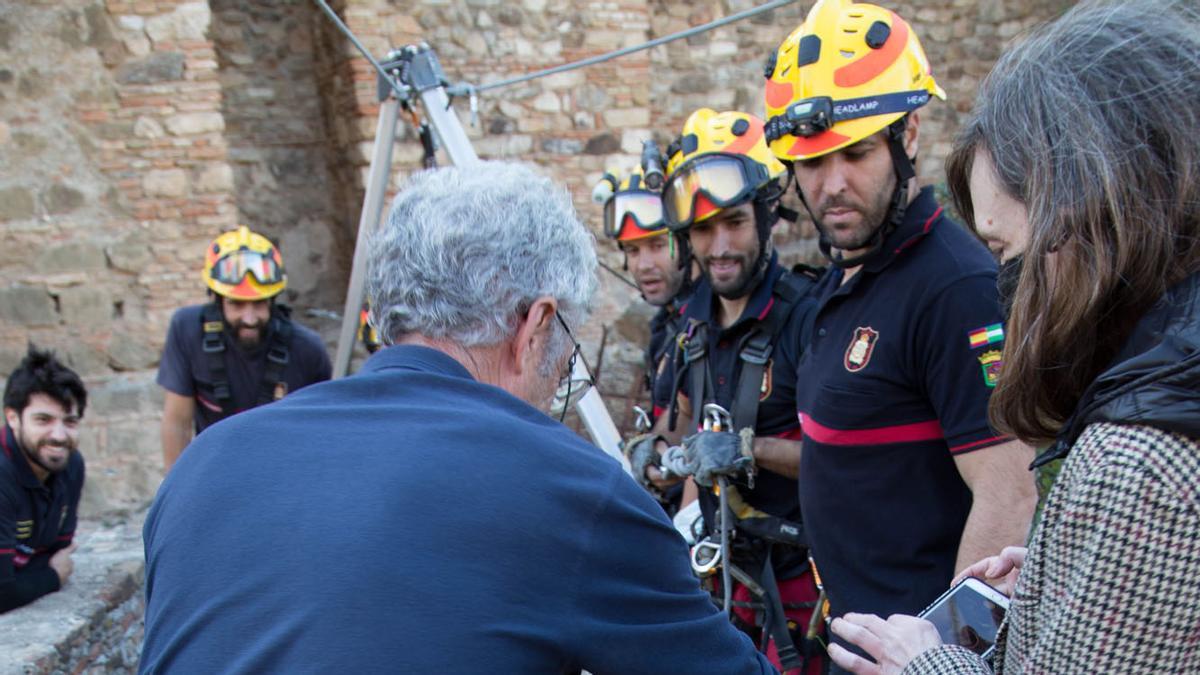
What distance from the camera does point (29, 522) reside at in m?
4.19

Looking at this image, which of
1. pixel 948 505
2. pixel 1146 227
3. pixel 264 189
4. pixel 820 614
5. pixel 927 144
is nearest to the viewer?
pixel 1146 227

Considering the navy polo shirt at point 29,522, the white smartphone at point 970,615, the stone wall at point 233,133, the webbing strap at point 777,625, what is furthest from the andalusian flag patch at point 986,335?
the stone wall at point 233,133

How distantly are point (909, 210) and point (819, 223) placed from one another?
23cm

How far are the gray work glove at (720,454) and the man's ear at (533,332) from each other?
4.68 ft

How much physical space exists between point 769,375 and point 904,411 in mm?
906

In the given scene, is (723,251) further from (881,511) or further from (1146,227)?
(1146,227)

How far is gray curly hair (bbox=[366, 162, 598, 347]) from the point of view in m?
1.51

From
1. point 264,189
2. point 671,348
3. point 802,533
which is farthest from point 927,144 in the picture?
point 802,533

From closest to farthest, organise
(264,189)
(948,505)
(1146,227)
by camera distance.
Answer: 1. (1146,227)
2. (948,505)
3. (264,189)

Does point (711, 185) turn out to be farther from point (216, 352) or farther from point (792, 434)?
point (216, 352)

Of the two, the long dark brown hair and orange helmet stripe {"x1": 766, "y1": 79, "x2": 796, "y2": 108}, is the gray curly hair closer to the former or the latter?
the long dark brown hair

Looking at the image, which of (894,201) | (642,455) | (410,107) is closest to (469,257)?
(894,201)

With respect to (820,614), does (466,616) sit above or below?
above

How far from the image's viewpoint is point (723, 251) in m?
3.32
